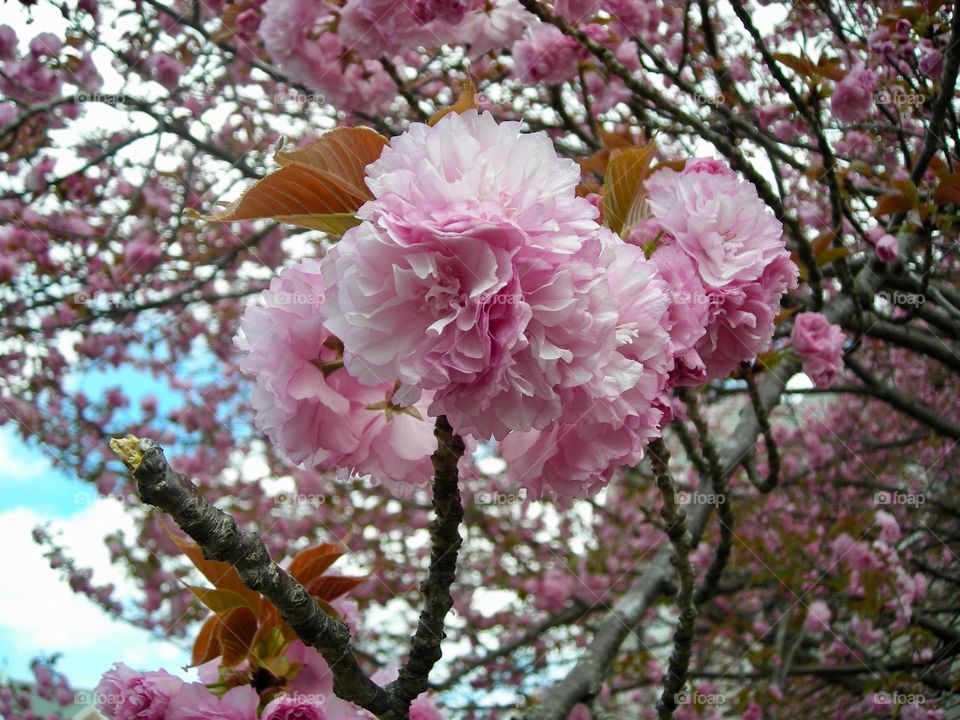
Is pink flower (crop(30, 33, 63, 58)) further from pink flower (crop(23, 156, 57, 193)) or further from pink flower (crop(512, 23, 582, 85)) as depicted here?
pink flower (crop(512, 23, 582, 85))

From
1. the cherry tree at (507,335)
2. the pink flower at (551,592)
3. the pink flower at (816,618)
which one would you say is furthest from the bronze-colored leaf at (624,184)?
the pink flower at (551,592)

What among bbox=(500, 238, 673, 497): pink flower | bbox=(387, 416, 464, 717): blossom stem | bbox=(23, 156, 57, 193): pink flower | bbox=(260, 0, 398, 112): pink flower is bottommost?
bbox=(387, 416, 464, 717): blossom stem

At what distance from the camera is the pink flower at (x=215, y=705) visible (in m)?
1.08

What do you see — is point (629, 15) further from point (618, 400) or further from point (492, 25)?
point (618, 400)

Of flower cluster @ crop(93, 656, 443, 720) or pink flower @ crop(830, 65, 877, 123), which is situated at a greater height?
pink flower @ crop(830, 65, 877, 123)

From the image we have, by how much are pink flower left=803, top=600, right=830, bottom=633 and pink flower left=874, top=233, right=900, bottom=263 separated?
1783 millimetres

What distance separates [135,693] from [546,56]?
2.19 metres

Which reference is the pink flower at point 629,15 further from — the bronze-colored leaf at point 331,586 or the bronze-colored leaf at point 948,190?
the bronze-colored leaf at point 331,586

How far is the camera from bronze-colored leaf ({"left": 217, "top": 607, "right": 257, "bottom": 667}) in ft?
3.91

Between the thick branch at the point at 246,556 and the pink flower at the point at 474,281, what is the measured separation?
23cm

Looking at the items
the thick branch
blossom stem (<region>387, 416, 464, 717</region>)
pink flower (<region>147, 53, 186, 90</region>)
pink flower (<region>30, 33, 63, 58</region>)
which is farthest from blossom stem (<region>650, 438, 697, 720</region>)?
pink flower (<region>30, 33, 63, 58</region>)

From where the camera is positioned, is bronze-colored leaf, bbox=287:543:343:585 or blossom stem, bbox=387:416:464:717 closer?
blossom stem, bbox=387:416:464:717

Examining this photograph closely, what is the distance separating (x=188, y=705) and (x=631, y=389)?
78cm

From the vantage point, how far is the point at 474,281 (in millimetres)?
790
